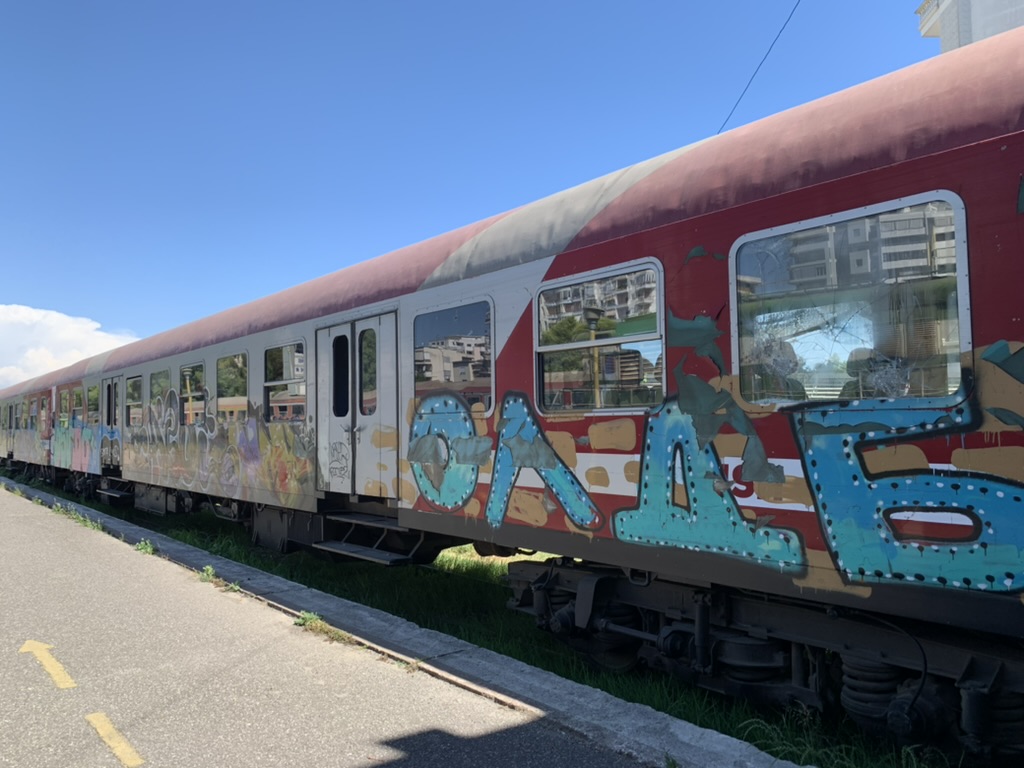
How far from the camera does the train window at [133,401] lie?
43.7ft

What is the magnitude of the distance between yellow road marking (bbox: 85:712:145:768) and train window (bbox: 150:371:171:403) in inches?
328

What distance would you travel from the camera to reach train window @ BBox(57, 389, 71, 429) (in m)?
18.1

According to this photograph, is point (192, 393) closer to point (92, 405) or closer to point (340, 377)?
point (340, 377)

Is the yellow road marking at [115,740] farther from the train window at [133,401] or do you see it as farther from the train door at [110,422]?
the train door at [110,422]

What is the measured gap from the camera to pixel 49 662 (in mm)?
5391

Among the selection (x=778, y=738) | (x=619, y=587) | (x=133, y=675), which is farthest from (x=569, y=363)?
(x=133, y=675)

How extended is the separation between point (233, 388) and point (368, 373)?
344 cm

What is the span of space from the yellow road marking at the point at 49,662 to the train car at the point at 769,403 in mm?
2606

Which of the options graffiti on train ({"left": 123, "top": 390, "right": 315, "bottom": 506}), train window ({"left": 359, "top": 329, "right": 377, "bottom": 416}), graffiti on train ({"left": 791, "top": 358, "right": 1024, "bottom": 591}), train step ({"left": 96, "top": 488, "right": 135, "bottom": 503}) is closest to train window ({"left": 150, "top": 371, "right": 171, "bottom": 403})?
graffiti on train ({"left": 123, "top": 390, "right": 315, "bottom": 506})

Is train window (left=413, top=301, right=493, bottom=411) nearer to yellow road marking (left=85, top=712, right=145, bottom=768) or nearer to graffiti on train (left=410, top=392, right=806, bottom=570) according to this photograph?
graffiti on train (left=410, top=392, right=806, bottom=570)

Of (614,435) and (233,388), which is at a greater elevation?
(233,388)

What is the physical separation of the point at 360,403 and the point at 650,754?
440 cm

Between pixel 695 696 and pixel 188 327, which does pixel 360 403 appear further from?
pixel 188 327

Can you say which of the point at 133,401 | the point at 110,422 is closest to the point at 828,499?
the point at 133,401
